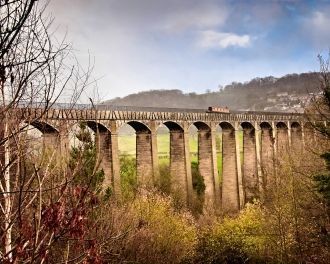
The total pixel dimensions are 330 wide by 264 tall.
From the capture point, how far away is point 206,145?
1775 inches

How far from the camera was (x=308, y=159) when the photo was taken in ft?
100

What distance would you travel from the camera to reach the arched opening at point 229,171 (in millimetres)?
46875

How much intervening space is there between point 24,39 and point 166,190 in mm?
34833

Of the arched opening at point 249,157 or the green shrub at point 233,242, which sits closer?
the green shrub at point 233,242

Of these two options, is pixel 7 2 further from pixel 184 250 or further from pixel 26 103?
pixel 184 250

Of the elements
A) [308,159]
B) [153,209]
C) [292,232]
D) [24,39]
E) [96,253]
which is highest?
[24,39]

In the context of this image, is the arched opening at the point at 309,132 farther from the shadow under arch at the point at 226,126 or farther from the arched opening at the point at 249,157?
the shadow under arch at the point at 226,126

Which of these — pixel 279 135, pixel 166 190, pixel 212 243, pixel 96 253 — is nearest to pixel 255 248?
pixel 212 243

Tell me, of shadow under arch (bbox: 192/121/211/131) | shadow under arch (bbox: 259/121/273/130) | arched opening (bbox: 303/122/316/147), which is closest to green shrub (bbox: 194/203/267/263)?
arched opening (bbox: 303/122/316/147)

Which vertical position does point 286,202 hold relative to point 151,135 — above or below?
below

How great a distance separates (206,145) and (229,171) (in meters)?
Result: 5.40

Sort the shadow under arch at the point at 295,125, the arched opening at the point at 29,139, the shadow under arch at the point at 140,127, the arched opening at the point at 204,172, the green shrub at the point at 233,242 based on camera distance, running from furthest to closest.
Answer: the shadow under arch at the point at 295,125 → the arched opening at the point at 204,172 → the shadow under arch at the point at 140,127 → the green shrub at the point at 233,242 → the arched opening at the point at 29,139

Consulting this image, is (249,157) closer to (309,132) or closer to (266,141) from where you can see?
(266,141)

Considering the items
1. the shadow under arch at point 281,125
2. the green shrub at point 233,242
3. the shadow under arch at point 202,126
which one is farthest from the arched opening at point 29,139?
the shadow under arch at point 281,125
